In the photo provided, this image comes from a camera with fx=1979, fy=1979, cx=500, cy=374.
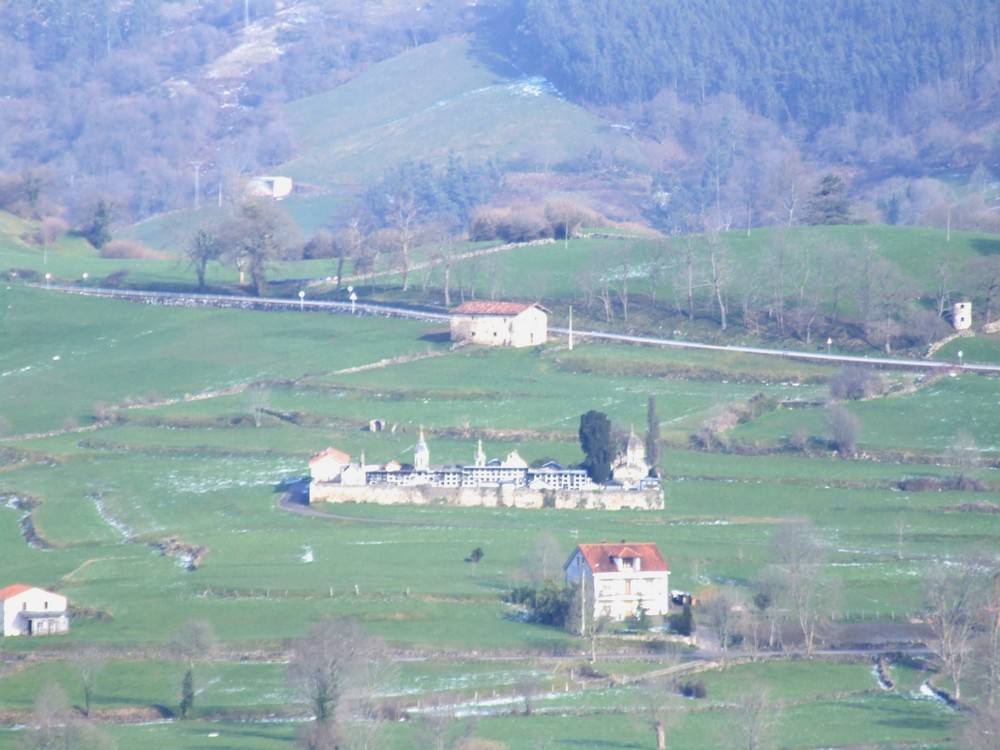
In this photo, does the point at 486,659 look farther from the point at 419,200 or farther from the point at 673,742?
the point at 419,200

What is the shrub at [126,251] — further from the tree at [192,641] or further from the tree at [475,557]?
the tree at [192,641]

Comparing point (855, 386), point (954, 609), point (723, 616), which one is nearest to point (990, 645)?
point (954, 609)

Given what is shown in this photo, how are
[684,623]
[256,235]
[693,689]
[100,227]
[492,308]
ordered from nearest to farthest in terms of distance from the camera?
[693,689] < [684,623] < [492,308] < [256,235] < [100,227]

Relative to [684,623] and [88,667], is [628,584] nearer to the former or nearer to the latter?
[684,623]

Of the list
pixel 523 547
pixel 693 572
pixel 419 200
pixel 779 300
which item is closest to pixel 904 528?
pixel 693 572

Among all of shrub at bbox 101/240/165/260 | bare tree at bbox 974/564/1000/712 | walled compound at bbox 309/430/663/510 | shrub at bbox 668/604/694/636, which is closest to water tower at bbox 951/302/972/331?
walled compound at bbox 309/430/663/510

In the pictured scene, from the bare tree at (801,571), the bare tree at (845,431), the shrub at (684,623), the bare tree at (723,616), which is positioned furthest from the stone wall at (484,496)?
the shrub at (684,623)

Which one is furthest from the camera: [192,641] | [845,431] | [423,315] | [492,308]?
[423,315]
